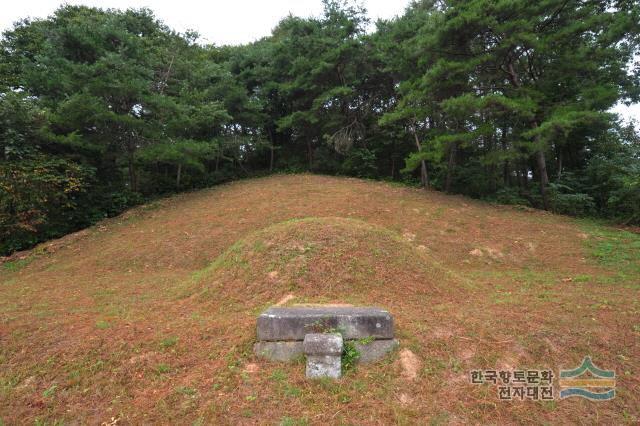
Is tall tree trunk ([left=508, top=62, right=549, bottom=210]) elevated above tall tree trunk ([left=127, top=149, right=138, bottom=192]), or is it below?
above

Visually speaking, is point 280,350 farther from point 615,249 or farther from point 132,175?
point 132,175

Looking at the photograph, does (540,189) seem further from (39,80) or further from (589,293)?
(39,80)

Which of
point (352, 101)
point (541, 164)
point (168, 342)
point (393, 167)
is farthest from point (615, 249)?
point (352, 101)

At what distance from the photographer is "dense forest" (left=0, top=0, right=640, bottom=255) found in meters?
9.30

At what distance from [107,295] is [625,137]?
18687 mm

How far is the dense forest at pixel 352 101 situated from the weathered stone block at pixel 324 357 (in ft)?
27.9

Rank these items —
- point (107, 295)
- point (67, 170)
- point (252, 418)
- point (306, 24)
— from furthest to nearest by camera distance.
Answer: point (306, 24), point (67, 170), point (107, 295), point (252, 418)

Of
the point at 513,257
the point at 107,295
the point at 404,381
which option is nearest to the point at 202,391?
the point at 404,381

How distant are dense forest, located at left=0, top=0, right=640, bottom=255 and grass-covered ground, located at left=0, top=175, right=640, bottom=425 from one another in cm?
276

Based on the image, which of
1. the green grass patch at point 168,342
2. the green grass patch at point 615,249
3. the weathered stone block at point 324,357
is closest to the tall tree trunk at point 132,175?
the green grass patch at point 168,342

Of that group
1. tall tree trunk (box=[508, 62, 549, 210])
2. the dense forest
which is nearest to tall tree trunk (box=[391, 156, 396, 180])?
the dense forest

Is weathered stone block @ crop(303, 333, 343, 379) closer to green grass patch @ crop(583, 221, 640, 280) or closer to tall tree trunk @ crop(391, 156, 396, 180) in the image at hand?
green grass patch @ crop(583, 221, 640, 280)

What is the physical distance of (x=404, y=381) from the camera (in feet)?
9.27

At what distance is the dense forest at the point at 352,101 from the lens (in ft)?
30.5
